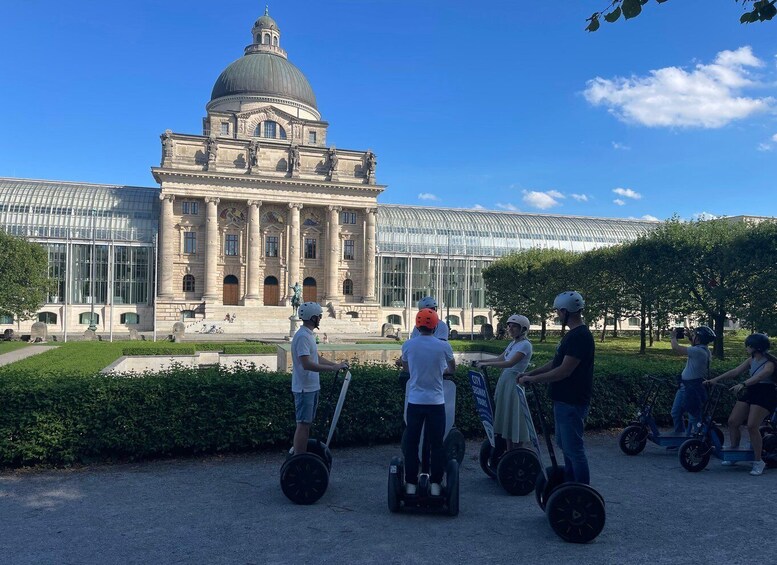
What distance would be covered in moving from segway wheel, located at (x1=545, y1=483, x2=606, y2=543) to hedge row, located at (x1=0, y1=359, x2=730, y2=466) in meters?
3.56

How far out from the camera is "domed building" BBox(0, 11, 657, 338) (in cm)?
6412

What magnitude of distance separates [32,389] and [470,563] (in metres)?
7.49

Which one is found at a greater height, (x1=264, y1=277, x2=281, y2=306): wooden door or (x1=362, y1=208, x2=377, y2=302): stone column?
(x1=362, y1=208, x2=377, y2=302): stone column

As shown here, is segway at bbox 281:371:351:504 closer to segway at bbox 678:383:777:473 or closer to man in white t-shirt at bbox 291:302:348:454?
man in white t-shirt at bbox 291:302:348:454

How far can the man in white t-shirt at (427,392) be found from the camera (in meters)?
6.94

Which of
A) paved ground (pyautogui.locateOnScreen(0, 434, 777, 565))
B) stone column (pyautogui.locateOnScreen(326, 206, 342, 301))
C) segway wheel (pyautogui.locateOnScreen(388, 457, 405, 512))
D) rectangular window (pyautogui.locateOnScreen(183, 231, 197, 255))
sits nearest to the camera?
paved ground (pyautogui.locateOnScreen(0, 434, 777, 565))

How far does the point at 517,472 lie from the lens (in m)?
8.33

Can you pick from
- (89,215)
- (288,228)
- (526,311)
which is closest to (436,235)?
(288,228)

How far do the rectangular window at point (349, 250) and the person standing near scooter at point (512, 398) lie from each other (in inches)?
2458

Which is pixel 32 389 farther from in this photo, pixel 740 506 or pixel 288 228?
pixel 288 228

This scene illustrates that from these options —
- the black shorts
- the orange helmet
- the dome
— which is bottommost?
the black shorts

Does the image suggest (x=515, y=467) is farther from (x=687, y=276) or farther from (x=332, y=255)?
(x=332, y=255)

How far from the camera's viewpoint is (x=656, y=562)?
6078 mm

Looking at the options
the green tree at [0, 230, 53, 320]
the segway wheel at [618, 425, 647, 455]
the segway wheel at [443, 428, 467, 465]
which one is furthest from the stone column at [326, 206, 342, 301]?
the segway wheel at [443, 428, 467, 465]
